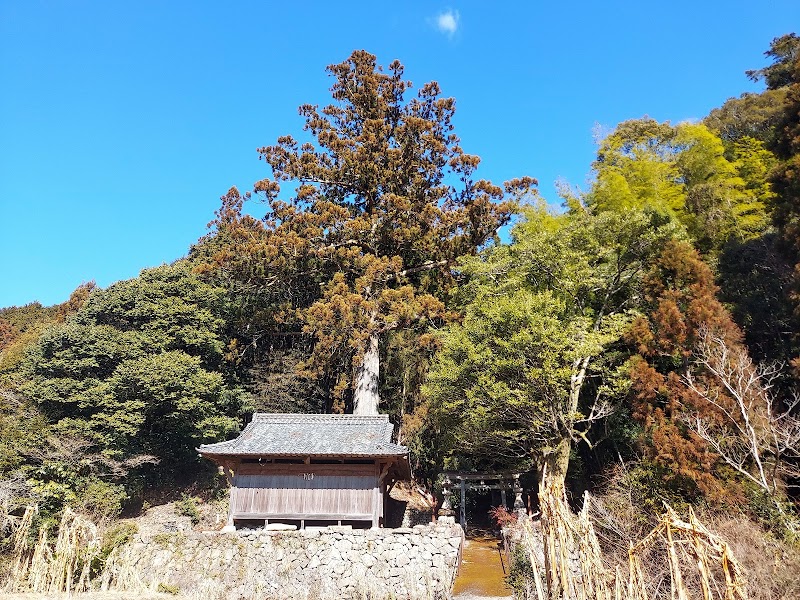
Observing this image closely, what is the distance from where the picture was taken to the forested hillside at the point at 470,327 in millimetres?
11117

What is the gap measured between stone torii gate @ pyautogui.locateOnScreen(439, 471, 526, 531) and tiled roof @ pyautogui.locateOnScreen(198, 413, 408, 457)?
4.08m

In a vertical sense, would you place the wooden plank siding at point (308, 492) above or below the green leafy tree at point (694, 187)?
below

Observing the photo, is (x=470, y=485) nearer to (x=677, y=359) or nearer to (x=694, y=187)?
(x=677, y=359)

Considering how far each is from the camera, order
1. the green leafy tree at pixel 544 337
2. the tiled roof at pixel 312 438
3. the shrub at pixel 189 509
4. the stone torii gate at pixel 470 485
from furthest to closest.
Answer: the shrub at pixel 189 509, the stone torii gate at pixel 470 485, the green leafy tree at pixel 544 337, the tiled roof at pixel 312 438

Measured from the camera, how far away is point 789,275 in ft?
41.0

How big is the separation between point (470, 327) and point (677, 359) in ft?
16.9

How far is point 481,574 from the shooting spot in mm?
12461

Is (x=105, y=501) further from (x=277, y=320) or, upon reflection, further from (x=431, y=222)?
(x=431, y=222)

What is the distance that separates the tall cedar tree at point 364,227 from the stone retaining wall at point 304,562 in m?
6.29

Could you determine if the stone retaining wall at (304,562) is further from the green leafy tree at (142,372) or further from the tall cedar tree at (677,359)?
the green leafy tree at (142,372)

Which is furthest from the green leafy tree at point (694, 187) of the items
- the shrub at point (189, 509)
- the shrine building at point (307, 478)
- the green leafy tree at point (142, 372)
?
the shrub at point (189, 509)

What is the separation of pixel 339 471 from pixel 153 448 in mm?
10519

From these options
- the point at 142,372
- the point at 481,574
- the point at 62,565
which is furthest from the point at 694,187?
the point at 142,372

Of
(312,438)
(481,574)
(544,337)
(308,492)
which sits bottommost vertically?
(481,574)
